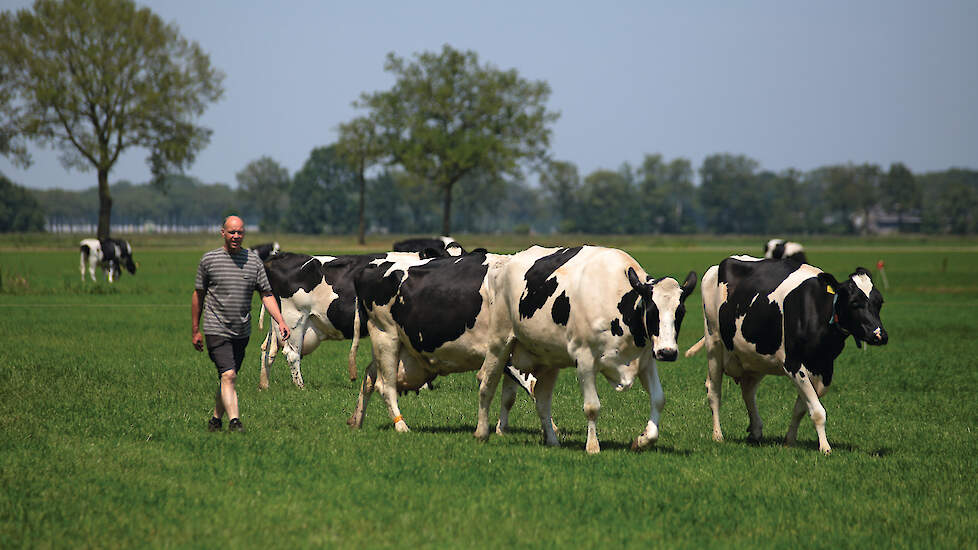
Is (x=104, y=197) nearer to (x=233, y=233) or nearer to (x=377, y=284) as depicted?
(x=377, y=284)

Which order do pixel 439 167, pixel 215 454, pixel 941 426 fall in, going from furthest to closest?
pixel 439 167
pixel 941 426
pixel 215 454

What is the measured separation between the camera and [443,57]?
10094cm

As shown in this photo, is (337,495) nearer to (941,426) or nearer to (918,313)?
(941,426)

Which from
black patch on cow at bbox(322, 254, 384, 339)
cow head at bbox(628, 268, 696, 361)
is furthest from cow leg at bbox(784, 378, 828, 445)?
black patch on cow at bbox(322, 254, 384, 339)

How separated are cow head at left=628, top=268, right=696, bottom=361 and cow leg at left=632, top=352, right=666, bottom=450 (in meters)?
0.51

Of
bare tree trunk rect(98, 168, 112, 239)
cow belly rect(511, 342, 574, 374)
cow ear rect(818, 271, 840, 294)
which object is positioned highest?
bare tree trunk rect(98, 168, 112, 239)

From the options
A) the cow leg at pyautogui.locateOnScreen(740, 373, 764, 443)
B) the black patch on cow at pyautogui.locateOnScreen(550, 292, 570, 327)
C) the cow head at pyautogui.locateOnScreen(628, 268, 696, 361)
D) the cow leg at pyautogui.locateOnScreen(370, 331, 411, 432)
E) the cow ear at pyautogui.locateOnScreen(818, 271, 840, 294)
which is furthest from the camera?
the cow leg at pyautogui.locateOnScreen(370, 331, 411, 432)

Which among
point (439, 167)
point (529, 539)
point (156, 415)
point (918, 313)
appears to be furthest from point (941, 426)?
point (439, 167)

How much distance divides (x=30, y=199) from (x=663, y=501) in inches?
7559

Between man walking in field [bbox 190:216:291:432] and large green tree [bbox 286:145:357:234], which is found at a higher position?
large green tree [bbox 286:145:357:234]

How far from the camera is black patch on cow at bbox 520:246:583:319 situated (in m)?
12.0

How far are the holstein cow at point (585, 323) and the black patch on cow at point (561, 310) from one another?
1cm

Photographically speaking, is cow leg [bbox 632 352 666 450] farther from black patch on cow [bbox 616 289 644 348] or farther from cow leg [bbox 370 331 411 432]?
cow leg [bbox 370 331 411 432]

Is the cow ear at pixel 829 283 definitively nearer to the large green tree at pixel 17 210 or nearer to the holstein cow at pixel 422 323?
the holstein cow at pixel 422 323
